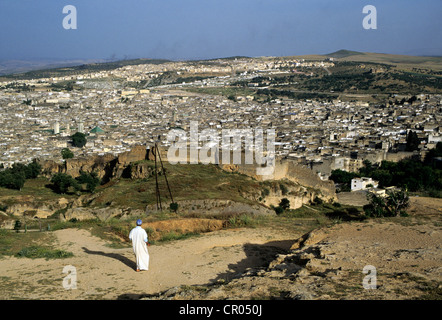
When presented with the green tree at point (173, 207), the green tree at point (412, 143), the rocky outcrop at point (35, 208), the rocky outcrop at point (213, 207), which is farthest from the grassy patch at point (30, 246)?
the green tree at point (412, 143)

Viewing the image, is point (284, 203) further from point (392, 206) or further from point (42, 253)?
point (42, 253)

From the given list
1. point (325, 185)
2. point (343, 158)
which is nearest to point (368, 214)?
point (325, 185)

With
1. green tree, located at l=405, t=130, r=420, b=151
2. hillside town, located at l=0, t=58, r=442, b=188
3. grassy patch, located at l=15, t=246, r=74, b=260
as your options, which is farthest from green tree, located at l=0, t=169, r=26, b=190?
green tree, located at l=405, t=130, r=420, b=151

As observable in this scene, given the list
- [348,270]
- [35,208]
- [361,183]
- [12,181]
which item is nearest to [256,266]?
[348,270]

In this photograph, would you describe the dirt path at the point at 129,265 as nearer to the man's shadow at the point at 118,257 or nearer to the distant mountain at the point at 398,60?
the man's shadow at the point at 118,257

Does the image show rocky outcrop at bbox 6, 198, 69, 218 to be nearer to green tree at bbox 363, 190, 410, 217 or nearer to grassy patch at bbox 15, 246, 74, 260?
grassy patch at bbox 15, 246, 74, 260
